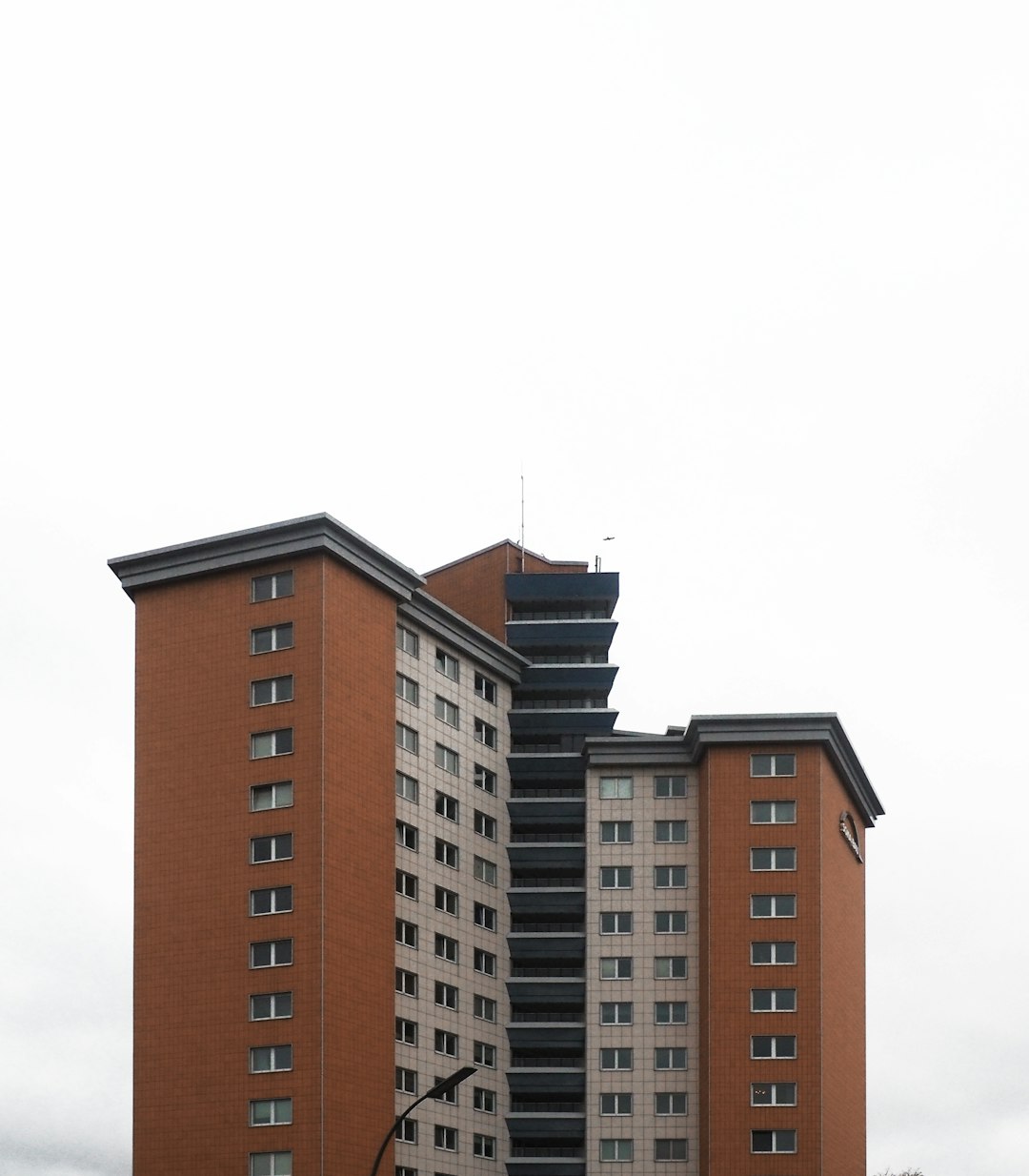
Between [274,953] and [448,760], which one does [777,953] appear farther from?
[274,953]

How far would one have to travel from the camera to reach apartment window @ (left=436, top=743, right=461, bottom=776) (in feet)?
366

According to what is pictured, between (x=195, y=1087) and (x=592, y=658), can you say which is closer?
(x=195, y=1087)

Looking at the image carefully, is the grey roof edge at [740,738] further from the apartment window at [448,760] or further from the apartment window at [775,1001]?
the apartment window at [775,1001]

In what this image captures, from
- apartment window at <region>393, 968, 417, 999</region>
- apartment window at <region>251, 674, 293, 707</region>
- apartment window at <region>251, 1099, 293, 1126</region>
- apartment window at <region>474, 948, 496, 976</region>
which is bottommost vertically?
apartment window at <region>251, 1099, 293, 1126</region>

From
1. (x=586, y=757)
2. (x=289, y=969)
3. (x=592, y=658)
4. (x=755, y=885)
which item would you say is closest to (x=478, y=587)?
(x=592, y=658)

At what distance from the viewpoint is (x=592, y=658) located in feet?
430

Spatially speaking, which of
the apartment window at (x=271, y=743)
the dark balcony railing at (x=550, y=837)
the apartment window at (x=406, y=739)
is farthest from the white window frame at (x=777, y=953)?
the apartment window at (x=271, y=743)

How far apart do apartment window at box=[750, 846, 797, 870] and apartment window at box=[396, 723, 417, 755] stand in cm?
2038

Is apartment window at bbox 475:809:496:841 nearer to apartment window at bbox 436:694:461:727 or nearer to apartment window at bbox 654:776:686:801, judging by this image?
apartment window at bbox 436:694:461:727

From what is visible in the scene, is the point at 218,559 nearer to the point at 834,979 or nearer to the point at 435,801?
the point at 435,801

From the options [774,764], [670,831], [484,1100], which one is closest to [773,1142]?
[484,1100]

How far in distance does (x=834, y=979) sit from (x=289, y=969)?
34160 mm

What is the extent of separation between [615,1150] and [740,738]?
81.2 ft

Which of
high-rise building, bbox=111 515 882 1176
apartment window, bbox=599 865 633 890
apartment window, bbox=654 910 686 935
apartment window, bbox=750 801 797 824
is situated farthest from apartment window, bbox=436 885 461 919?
apartment window, bbox=750 801 797 824
